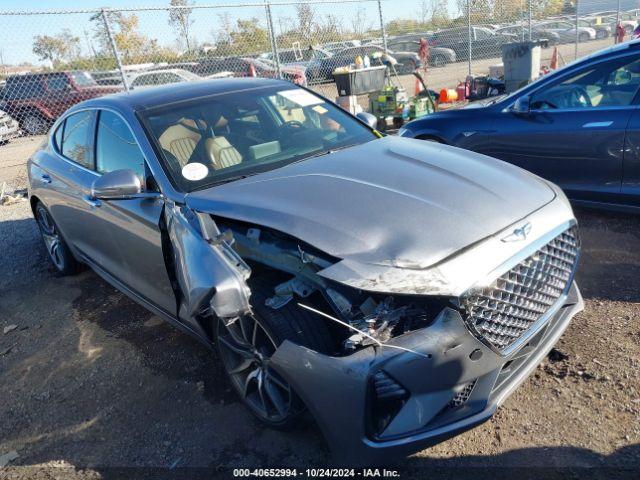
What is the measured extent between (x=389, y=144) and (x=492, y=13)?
14.9 m

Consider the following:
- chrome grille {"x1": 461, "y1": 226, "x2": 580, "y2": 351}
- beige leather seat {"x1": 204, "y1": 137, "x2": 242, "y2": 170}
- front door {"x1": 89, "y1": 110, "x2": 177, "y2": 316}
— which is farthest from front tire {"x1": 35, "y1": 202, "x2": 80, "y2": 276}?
chrome grille {"x1": 461, "y1": 226, "x2": 580, "y2": 351}

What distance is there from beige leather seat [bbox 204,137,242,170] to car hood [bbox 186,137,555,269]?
0.27m

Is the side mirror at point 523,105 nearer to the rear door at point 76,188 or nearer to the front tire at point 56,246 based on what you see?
the rear door at point 76,188

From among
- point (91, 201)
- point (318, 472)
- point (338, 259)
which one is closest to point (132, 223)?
point (91, 201)

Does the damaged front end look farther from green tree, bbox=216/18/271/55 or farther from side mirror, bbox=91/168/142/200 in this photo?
green tree, bbox=216/18/271/55

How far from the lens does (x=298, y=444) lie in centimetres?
261

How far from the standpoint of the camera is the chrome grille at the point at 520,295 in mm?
2121

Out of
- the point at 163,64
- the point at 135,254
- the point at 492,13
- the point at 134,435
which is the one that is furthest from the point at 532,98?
the point at 492,13

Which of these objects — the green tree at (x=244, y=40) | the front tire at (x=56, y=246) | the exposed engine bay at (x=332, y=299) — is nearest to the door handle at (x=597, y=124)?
the exposed engine bay at (x=332, y=299)

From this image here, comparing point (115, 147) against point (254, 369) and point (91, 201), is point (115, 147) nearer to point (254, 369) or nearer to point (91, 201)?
point (91, 201)

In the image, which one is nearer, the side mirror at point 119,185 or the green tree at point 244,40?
the side mirror at point 119,185

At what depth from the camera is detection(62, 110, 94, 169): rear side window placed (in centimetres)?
400

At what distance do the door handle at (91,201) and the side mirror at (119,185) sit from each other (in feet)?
2.13

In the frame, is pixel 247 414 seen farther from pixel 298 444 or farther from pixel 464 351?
pixel 464 351
